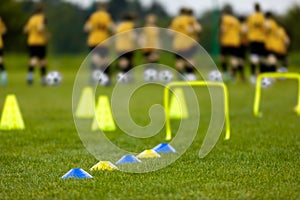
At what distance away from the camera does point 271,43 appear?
→ 2084cm

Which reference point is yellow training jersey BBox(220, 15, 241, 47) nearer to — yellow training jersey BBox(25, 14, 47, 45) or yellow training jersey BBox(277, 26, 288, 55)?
yellow training jersey BBox(277, 26, 288, 55)

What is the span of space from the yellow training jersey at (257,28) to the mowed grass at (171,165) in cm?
793

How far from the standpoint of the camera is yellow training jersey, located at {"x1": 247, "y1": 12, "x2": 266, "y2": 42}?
64.8 ft

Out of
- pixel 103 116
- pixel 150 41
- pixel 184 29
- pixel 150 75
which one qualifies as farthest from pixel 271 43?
pixel 103 116

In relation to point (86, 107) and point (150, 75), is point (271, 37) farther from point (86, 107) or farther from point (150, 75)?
point (86, 107)

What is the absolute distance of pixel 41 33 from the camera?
1973 centimetres

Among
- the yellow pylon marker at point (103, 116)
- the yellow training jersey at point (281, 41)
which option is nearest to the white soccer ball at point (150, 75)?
the yellow training jersey at point (281, 41)

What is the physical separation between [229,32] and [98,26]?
3969 millimetres

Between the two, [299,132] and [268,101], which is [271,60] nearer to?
[268,101]

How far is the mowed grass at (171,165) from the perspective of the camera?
5.35 meters

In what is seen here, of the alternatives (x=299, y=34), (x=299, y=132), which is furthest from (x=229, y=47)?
(x=299, y=34)

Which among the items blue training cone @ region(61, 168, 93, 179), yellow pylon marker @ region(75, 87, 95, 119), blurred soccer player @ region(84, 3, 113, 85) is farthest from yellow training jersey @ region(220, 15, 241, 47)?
blue training cone @ region(61, 168, 93, 179)

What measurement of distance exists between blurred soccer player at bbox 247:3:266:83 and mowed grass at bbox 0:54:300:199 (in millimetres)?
7904

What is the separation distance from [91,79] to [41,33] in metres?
2.02
